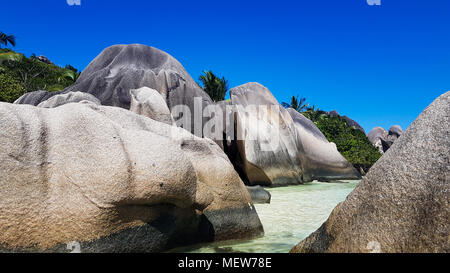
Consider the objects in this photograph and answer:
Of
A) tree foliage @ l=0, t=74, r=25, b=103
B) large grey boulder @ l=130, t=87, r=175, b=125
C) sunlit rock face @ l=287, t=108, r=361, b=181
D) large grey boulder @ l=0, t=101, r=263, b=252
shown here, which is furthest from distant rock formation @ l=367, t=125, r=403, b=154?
large grey boulder @ l=0, t=101, r=263, b=252

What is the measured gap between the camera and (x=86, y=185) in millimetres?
2719

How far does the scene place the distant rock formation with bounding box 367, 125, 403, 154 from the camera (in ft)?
103

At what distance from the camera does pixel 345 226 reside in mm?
2283

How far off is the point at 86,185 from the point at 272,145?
30.8 ft

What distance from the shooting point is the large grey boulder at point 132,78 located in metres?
13.0

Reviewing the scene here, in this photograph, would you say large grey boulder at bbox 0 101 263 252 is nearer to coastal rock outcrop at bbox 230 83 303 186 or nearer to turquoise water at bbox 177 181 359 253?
turquoise water at bbox 177 181 359 253

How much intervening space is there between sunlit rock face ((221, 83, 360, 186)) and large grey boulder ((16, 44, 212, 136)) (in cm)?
176
